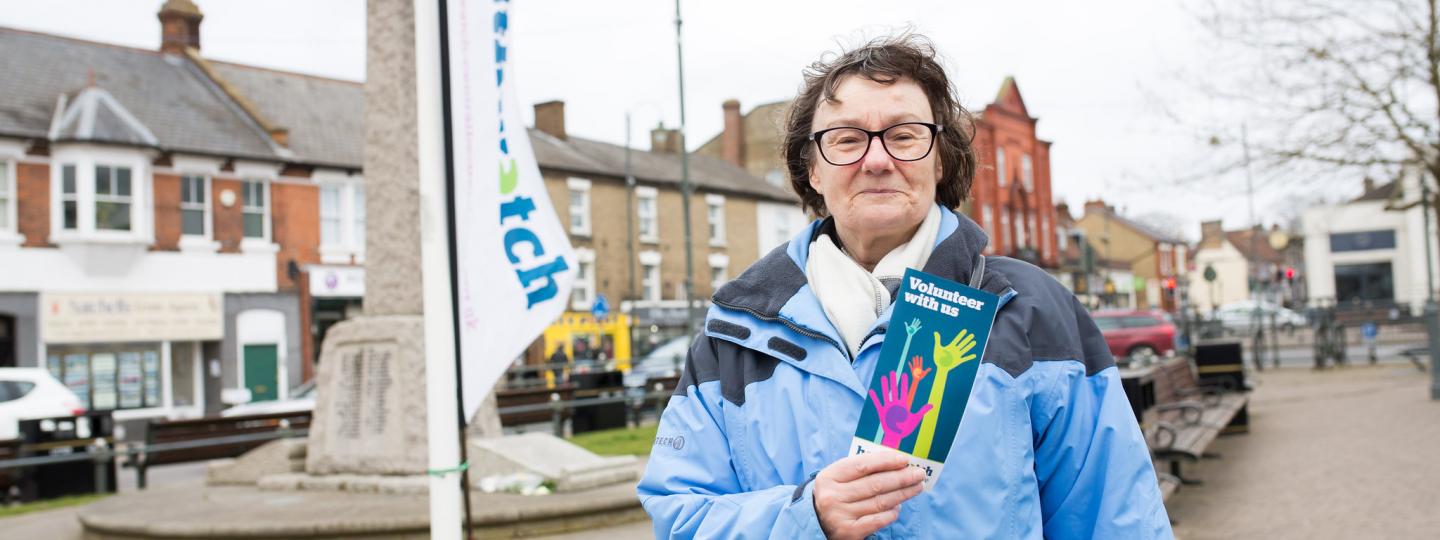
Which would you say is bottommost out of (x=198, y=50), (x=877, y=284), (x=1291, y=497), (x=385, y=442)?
(x=1291, y=497)

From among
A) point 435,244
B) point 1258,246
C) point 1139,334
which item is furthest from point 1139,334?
point 1258,246

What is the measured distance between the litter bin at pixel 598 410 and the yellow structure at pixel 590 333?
458 inches

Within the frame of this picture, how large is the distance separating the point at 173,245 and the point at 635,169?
1496cm

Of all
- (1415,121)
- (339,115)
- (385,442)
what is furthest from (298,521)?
(339,115)

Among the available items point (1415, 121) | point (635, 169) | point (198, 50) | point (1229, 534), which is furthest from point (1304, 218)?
point (1229, 534)

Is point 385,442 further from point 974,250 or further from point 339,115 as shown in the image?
point 339,115

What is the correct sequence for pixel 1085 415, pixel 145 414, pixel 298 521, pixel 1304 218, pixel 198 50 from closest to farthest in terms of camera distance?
pixel 1085 415 → pixel 298 521 → pixel 145 414 → pixel 198 50 → pixel 1304 218

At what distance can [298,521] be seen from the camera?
23.7 feet

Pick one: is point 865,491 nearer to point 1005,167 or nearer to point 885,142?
point 885,142

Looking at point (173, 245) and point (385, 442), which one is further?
point (173, 245)

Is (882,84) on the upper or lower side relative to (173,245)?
lower

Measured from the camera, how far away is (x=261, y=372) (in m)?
26.6

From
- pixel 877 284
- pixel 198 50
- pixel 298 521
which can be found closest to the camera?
pixel 877 284

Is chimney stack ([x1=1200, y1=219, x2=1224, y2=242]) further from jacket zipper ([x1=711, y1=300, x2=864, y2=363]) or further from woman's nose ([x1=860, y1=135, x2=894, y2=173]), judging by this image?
jacket zipper ([x1=711, y1=300, x2=864, y2=363])
